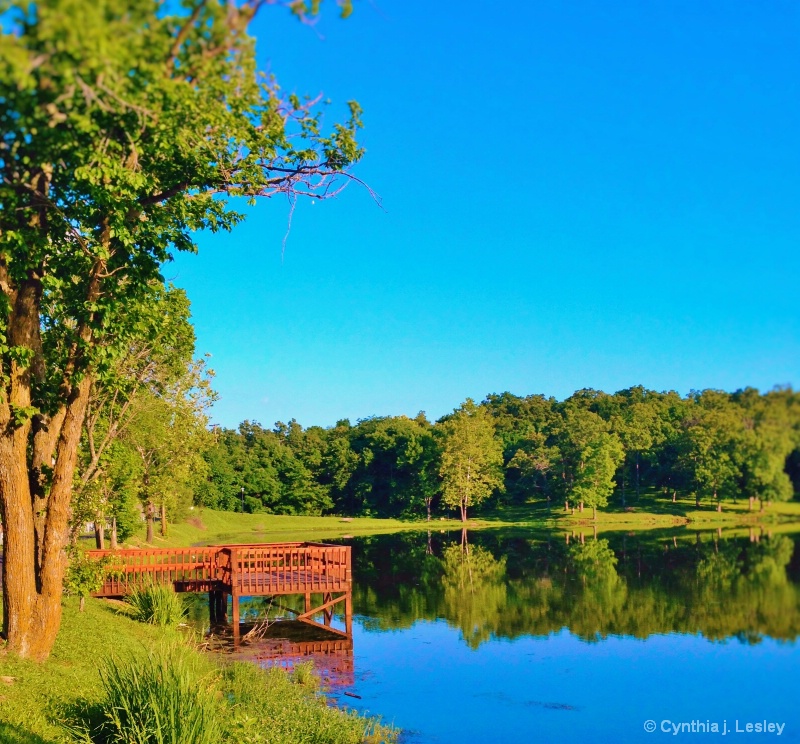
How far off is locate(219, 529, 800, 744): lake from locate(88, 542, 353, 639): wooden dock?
1.67m

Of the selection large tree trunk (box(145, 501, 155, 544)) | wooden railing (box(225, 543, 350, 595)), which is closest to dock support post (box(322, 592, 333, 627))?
wooden railing (box(225, 543, 350, 595))

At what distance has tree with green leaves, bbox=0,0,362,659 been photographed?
5828 millimetres

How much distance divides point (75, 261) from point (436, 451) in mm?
59967

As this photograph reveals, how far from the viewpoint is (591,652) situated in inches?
683

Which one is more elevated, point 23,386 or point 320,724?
point 23,386

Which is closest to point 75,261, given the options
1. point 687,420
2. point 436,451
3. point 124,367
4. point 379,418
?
point 687,420

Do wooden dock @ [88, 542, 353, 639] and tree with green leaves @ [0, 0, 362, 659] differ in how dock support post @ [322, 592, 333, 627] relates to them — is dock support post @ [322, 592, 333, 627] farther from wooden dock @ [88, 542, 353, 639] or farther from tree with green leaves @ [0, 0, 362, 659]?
tree with green leaves @ [0, 0, 362, 659]

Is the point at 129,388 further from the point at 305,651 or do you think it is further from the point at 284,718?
the point at 284,718

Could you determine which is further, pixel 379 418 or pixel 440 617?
pixel 379 418

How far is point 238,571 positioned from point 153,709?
43.0ft

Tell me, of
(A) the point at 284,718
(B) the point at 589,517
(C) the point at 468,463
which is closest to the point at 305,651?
(A) the point at 284,718

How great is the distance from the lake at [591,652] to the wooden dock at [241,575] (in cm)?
167

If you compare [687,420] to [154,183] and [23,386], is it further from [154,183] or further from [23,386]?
[23,386]

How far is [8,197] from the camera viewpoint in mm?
7242
